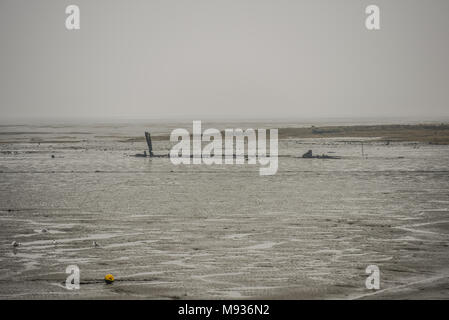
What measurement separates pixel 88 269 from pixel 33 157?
153 feet

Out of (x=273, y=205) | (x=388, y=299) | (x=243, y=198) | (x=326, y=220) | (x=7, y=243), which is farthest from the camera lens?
(x=243, y=198)

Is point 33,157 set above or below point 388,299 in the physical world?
above

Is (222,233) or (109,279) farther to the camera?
(222,233)

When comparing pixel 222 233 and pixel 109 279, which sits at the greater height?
pixel 222 233

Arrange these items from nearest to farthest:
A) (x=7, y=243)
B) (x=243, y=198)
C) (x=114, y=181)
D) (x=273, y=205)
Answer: (x=7, y=243)
(x=273, y=205)
(x=243, y=198)
(x=114, y=181)

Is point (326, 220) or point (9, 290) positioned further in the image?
point (326, 220)

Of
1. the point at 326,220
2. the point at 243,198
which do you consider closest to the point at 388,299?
the point at 326,220

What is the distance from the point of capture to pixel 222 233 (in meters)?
22.5

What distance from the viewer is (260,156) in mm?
61219

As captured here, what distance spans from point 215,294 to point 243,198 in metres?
16.8

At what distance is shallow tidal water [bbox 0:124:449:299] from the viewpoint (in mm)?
16219

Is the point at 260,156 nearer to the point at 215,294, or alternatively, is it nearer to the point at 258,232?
the point at 258,232

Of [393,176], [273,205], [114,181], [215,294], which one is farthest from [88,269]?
[393,176]

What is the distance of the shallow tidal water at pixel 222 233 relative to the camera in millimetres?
16219
